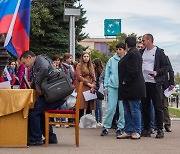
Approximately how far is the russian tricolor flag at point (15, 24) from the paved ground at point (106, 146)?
192 centimetres

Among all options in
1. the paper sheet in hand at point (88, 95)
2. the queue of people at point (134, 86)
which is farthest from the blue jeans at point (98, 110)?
the queue of people at point (134, 86)

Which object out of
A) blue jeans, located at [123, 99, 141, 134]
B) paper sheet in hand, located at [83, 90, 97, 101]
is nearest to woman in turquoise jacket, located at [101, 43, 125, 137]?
blue jeans, located at [123, 99, 141, 134]

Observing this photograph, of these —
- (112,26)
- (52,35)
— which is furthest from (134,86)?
(112,26)

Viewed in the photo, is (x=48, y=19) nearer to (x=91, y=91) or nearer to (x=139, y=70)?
(x=91, y=91)

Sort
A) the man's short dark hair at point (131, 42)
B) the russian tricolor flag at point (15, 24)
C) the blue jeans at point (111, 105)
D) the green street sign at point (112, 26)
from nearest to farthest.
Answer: the russian tricolor flag at point (15, 24) → the man's short dark hair at point (131, 42) → the blue jeans at point (111, 105) → the green street sign at point (112, 26)

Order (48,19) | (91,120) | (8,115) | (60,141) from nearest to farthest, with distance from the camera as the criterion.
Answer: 1. (8,115)
2. (60,141)
3. (91,120)
4. (48,19)

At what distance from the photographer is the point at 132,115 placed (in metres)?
10.8

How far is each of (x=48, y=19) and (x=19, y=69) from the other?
69.8 feet

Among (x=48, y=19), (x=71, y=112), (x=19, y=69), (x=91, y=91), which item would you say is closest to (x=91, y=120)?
(x=91, y=91)

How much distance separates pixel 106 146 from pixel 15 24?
2.88m

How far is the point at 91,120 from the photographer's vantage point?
13289 millimetres

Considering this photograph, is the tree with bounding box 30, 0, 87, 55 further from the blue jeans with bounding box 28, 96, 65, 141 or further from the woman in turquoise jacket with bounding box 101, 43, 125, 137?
the blue jeans with bounding box 28, 96, 65, 141

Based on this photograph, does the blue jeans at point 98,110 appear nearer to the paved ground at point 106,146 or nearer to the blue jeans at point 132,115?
the paved ground at point 106,146

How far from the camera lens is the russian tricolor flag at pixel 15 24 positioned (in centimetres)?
1012
